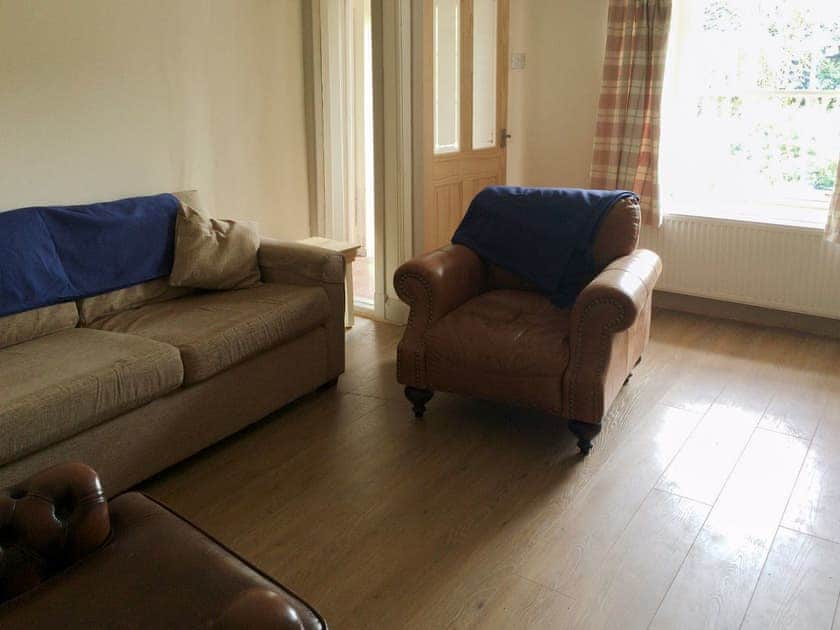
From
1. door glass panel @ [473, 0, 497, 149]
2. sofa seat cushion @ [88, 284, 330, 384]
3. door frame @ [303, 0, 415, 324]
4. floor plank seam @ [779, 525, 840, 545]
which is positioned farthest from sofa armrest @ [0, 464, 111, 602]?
door glass panel @ [473, 0, 497, 149]

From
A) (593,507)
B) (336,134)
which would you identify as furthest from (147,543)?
(336,134)

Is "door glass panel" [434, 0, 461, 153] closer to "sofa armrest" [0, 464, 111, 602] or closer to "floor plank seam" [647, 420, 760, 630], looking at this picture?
"floor plank seam" [647, 420, 760, 630]

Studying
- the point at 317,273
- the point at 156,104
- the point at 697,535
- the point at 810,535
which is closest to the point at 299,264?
the point at 317,273

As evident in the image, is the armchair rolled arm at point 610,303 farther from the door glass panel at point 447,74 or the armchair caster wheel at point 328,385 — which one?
the door glass panel at point 447,74

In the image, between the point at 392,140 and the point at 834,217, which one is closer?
the point at 834,217

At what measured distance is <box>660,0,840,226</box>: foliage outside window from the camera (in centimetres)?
415

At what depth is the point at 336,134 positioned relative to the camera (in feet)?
14.6

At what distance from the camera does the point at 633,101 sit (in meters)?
4.44


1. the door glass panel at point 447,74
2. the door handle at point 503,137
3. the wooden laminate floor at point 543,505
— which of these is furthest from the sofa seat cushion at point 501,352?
the door handle at point 503,137

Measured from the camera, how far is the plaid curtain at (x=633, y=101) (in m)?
4.32

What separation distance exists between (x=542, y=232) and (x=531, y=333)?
60 centimetres

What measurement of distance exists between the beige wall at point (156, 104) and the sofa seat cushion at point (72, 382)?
2.62 ft

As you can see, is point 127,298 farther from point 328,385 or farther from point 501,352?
point 501,352

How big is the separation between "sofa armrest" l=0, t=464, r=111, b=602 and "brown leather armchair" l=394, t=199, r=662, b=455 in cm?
157
